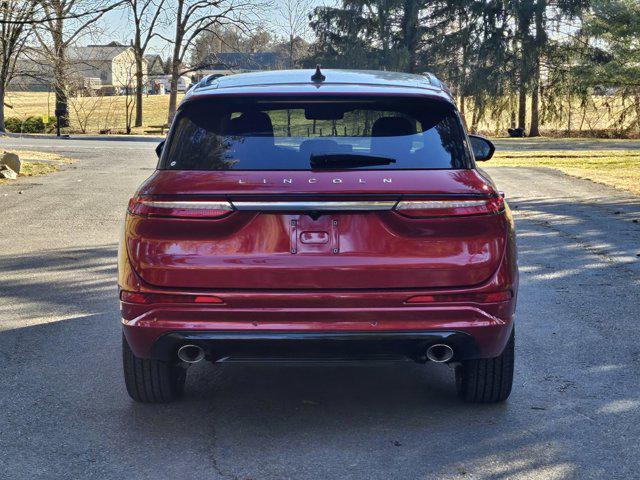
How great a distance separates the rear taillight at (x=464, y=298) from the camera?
14.1ft

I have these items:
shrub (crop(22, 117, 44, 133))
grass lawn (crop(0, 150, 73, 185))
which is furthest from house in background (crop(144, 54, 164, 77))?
grass lawn (crop(0, 150, 73, 185))

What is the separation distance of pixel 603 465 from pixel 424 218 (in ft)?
4.31

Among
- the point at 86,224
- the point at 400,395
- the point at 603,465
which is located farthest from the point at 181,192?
the point at 86,224

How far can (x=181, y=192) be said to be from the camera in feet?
14.1

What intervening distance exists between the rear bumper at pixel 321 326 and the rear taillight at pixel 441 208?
387 mm

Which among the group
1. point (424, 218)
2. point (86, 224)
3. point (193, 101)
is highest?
point (193, 101)

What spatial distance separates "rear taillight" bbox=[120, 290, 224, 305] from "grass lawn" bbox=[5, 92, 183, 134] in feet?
134

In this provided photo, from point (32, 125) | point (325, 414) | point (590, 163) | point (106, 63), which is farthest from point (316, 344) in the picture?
point (106, 63)

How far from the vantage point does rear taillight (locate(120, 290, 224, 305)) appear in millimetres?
4285

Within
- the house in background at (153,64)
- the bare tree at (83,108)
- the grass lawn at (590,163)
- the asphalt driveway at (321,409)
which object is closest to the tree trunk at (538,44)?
the grass lawn at (590,163)

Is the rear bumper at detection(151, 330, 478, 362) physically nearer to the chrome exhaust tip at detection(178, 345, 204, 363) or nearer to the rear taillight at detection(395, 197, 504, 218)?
the chrome exhaust tip at detection(178, 345, 204, 363)

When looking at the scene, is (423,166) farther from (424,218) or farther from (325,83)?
(325,83)

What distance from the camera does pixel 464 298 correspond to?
4.33 meters

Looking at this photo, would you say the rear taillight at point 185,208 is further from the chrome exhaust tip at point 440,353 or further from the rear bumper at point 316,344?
the chrome exhaust tip at point 440,353
